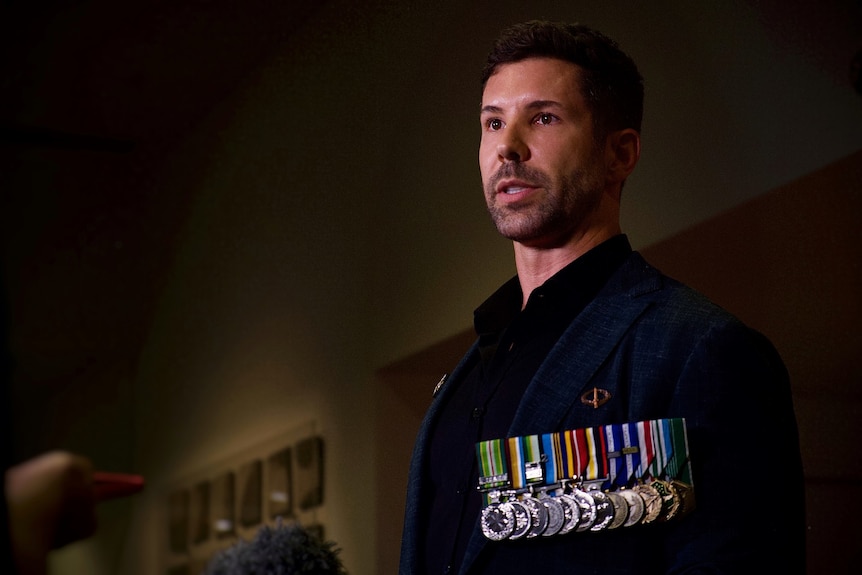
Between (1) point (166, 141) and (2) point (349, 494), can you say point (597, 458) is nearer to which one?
(2) point (349, 494)

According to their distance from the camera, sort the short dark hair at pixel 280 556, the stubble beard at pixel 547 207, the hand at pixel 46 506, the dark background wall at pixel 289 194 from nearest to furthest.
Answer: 1. the hand at pixel 46 506
2. the short dark hair at pixel 280 556
3. the stubble beard at pixel 547 207
4. the dark background wall at pixel 289 194

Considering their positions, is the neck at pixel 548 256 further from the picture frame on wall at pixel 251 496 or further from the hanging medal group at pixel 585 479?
the picture frame on wall at pixel 251 496

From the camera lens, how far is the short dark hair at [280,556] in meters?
0.87

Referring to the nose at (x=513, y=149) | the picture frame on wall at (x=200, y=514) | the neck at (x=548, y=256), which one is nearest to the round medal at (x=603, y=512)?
the neck at (x=548, y=256)

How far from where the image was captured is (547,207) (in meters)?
1.41

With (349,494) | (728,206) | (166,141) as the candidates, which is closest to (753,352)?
(728,206)

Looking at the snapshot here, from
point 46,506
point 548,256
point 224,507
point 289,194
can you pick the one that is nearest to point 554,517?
point 548,256

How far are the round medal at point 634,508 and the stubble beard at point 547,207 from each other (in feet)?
1.28

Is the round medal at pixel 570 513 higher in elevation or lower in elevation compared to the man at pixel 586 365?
lower

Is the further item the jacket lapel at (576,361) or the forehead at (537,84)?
the forehead at (537,84)

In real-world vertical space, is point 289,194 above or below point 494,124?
above

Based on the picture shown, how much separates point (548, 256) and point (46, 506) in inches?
35.0

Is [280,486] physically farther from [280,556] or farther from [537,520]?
[280,556]

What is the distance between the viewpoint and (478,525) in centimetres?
124
